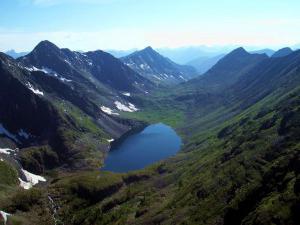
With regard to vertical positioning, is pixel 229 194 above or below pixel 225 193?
above

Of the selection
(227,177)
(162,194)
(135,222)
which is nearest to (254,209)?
(227,177)

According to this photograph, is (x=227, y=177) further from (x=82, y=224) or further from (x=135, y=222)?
(x=82, y=224)

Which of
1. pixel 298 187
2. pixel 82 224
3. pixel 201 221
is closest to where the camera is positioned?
pixel 298 187

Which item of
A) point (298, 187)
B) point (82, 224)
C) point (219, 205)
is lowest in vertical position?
point (82, 224)

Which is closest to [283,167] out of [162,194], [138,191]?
[162,194]

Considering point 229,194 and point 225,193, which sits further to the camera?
point 225,193

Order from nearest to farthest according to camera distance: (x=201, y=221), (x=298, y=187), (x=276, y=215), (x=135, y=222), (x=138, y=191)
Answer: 1. (x=276, y=215)
2. (x=298, y=187)
3. (x=201, y=221)
4. (x=135, y=222)
5. (x=138, y=191)

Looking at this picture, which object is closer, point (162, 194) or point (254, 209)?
point (254, 209)

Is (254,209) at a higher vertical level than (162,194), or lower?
higher

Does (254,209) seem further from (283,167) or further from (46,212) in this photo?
(46,212)
